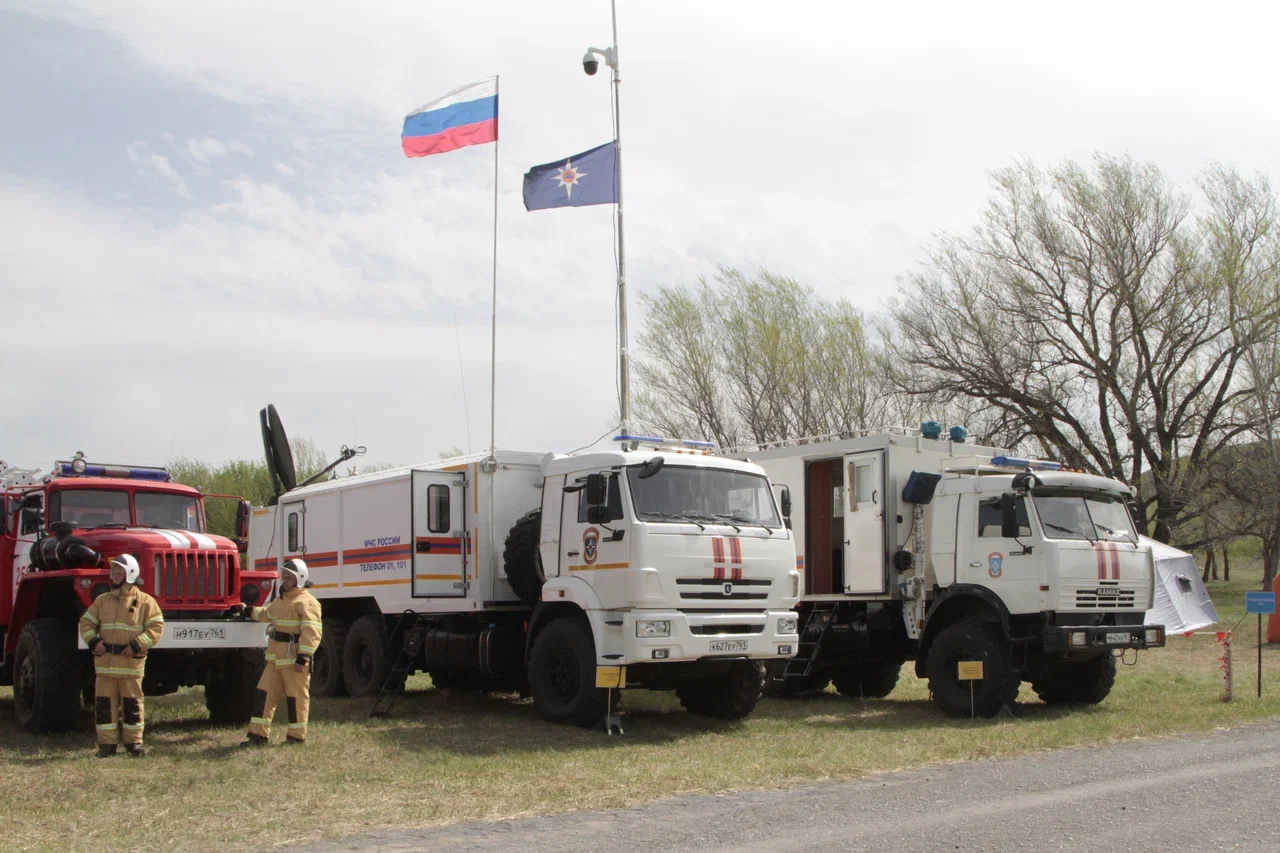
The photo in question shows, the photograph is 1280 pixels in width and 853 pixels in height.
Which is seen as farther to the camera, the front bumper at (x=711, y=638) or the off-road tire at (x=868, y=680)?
the off-road tire at (x=868, y=680)

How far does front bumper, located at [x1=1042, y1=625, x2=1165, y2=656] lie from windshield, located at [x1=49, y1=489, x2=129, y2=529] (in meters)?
9.77

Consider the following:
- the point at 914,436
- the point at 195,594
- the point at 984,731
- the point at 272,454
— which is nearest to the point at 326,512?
the point at 195,594

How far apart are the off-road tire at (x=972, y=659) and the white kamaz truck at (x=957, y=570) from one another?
16 mm

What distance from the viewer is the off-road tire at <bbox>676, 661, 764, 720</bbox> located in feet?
→ 42.4

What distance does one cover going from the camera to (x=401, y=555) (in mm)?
14586

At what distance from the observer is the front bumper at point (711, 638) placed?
451 inches

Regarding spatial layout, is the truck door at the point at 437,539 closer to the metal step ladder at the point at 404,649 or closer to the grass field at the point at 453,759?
the metal step ladder at the point at 404,649

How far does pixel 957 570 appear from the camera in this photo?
1426cm

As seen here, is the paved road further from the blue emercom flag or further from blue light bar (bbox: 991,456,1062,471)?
the blue emercom flag

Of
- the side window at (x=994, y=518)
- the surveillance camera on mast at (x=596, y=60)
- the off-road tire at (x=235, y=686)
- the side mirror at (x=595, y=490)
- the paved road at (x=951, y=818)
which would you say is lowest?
the paved road at (x=951, y=818)

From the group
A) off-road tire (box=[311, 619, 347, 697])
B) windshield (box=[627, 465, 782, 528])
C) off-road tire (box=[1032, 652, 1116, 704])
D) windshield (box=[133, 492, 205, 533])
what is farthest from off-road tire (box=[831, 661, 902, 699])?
windshield (box=[133, 492, 205, 533])

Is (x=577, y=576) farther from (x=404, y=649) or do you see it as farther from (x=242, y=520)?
(x=242, y=520)

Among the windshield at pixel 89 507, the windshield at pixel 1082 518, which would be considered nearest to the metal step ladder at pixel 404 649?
the windshield at pixel 89 507

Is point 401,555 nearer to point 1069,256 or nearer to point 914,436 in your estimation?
point 914,436
